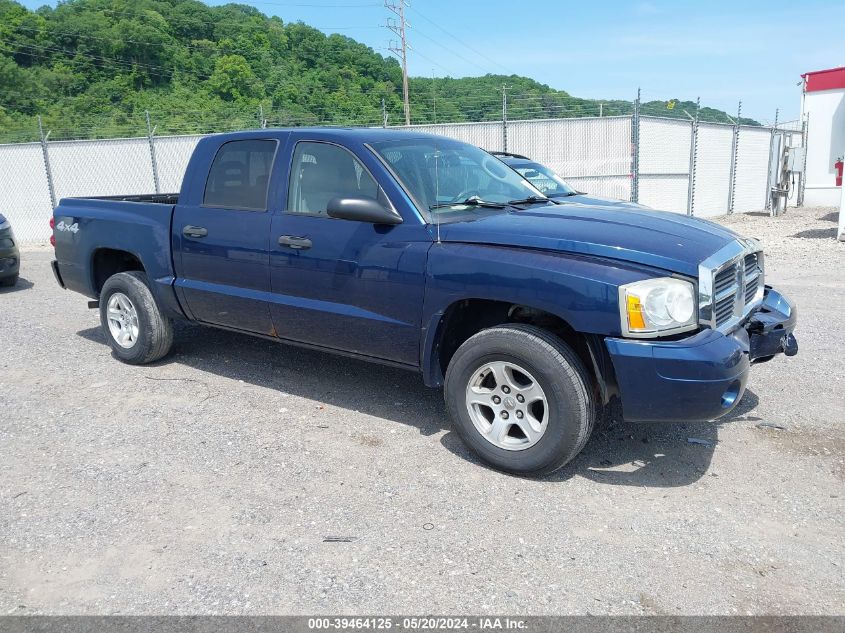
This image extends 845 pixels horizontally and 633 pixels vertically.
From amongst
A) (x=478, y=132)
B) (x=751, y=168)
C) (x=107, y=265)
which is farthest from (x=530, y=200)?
(x=751, y=168)

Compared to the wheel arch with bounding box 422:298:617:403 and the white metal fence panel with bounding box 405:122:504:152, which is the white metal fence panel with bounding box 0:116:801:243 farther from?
the wheel arch with bounding box 422:298:617:403

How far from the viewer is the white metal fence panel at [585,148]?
15.7 m

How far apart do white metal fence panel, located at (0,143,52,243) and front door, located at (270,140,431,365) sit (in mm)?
14176

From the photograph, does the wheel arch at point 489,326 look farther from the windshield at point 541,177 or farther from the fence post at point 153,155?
the fence post at point 153,155

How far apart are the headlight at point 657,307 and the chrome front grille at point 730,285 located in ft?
0.27

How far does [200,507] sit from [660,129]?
15.0 m

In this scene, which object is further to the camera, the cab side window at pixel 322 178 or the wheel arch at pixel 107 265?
the wheel arch at pixel 107 265

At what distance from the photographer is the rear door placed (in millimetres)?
4926

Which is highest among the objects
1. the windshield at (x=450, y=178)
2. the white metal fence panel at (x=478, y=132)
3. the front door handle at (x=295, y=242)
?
the white metal fence panel at (x=478, y=132)

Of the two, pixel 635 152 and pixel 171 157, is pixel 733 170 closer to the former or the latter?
pixel 635 152

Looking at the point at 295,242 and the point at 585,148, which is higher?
the point at 585,148

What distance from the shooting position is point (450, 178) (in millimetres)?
4695

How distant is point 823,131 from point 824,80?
1580mm

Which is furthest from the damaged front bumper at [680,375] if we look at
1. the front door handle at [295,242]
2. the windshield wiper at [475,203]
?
the front door handle at [295,242]
